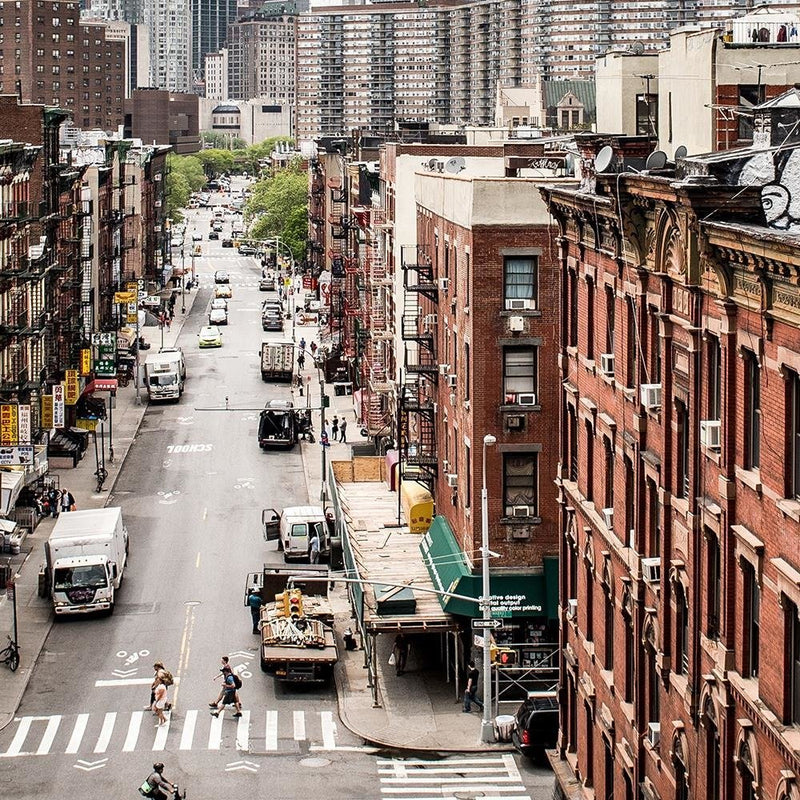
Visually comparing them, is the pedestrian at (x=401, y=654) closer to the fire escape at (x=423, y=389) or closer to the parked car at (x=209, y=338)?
the fire escape at (x=423, y=389)

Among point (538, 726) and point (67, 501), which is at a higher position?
point (67, 501)

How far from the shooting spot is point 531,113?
7426 inches

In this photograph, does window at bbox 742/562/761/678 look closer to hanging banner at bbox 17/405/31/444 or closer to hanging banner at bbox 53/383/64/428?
hanging banner at bbox 17/405/31/444

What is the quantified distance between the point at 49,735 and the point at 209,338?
3662 inches

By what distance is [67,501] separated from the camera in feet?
262

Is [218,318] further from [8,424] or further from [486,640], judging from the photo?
[486,640]

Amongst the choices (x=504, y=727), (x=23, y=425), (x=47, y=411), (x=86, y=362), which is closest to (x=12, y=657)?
(x=504, y=727)

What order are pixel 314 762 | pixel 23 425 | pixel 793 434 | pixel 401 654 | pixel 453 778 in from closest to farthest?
pixel 793 434 < pixel 453 778 < pixel 314 762 < pixel 401 654 < pixel 23 425

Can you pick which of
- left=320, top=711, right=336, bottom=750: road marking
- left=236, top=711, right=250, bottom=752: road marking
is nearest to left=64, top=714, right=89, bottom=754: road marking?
left=236, top=711, right=250, bottom=752: road marking

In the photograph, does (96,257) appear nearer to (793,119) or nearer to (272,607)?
(272,607)

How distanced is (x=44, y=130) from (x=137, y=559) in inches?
1318

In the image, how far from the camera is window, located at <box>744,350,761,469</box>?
86.6 ft

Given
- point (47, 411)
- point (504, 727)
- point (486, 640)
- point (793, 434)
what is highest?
point (793, 434)

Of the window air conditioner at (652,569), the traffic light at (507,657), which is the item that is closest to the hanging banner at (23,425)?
the traffic light at (507,657)
